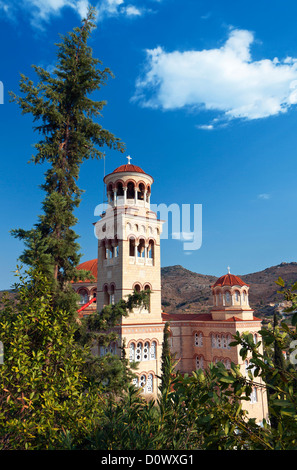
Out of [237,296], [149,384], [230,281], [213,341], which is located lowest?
[149,384]

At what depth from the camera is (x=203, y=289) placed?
78.3m

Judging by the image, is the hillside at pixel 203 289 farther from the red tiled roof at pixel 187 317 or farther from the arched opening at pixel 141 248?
the arched opening at pixel 141 248

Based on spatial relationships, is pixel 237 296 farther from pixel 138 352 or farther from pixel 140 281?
pixel 138 352

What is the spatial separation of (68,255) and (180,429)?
23.6ft

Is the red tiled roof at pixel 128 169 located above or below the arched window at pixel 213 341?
above

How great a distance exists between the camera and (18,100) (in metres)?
11.0

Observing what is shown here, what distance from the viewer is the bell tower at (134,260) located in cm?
2023

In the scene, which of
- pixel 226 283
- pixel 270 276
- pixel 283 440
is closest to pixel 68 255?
pixel 283 440

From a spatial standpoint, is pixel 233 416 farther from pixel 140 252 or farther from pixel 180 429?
pixel 140 252

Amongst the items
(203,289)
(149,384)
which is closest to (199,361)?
(149,384)

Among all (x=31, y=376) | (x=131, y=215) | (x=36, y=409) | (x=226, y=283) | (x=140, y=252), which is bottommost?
(x=36, y=409)

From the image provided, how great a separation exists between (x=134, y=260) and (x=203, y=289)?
60024mm

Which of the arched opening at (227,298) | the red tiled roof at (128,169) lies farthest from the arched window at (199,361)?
the red tiled roof at (128,169)

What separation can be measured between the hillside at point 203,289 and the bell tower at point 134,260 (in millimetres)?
37887
